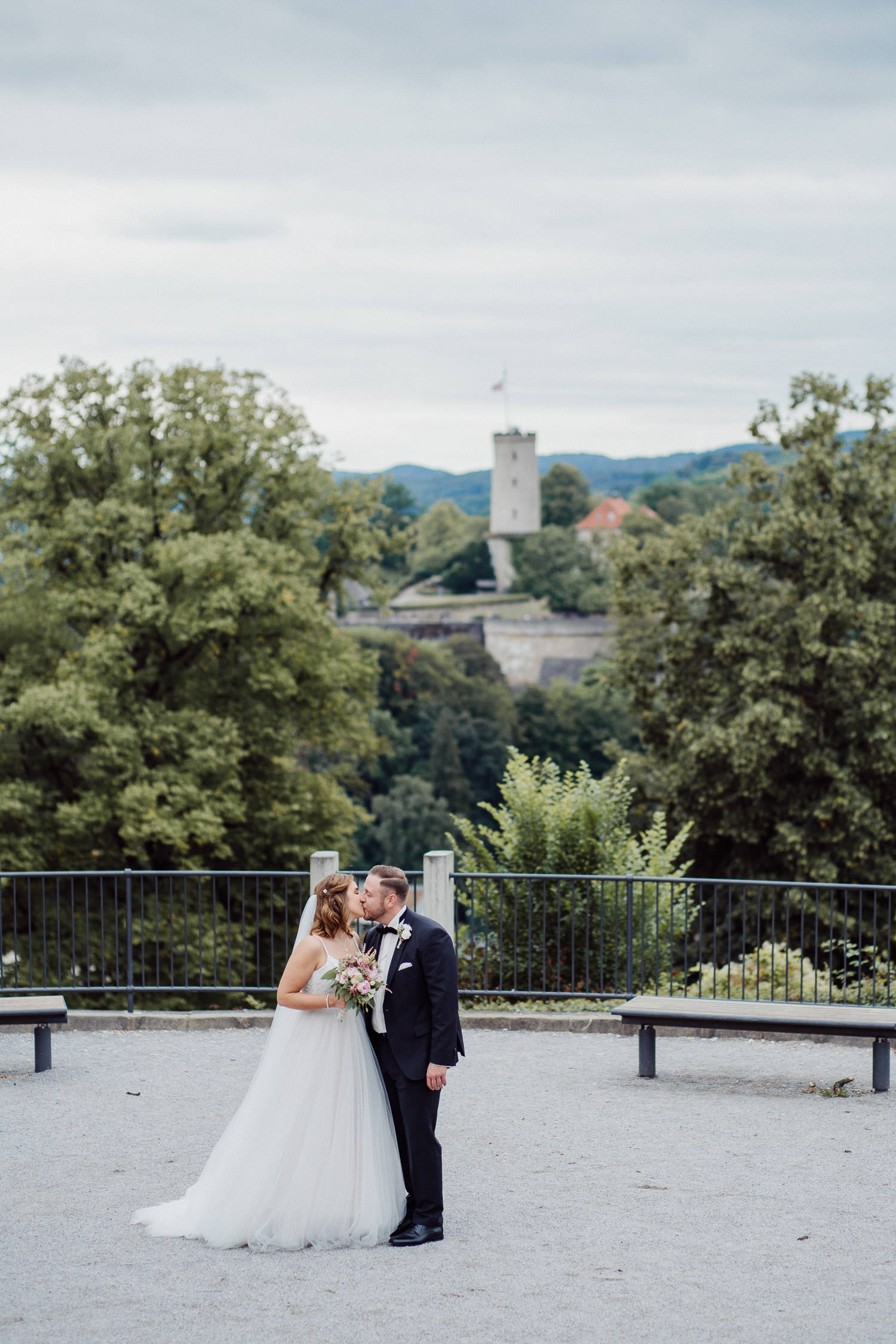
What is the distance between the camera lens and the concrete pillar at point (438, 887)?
995cm

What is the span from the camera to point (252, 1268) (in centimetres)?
542

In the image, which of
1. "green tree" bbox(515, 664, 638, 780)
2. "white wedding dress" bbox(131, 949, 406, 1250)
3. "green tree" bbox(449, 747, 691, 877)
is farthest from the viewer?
"green tree" bbox(515, 664, 638, 780)

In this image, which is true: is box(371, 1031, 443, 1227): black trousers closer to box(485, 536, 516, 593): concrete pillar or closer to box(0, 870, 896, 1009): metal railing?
box(0, 870, 896, 1009): metal railing

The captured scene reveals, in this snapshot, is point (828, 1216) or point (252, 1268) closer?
point (252, 1268)

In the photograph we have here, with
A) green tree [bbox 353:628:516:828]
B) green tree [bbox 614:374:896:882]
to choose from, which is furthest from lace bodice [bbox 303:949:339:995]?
green tree [bbox 353:628:516:828]

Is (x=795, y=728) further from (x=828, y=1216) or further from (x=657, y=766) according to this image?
(x=828, y=1216)

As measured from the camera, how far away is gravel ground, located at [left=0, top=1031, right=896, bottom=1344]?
491cm

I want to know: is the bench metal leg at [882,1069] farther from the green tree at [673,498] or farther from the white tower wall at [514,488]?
the white tower wall at [514,488]

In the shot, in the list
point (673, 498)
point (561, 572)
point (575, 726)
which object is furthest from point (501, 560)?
point (575, 726)

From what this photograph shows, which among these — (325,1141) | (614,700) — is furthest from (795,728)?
(614,700)

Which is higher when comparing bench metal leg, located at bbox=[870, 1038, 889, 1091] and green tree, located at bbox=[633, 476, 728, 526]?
green tree, located at bbox=[633, 476, 728, 526]

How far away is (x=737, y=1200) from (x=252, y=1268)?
88.9 inches

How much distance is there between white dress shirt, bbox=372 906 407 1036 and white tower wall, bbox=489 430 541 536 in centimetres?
12683

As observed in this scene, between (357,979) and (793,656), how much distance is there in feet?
54.8
